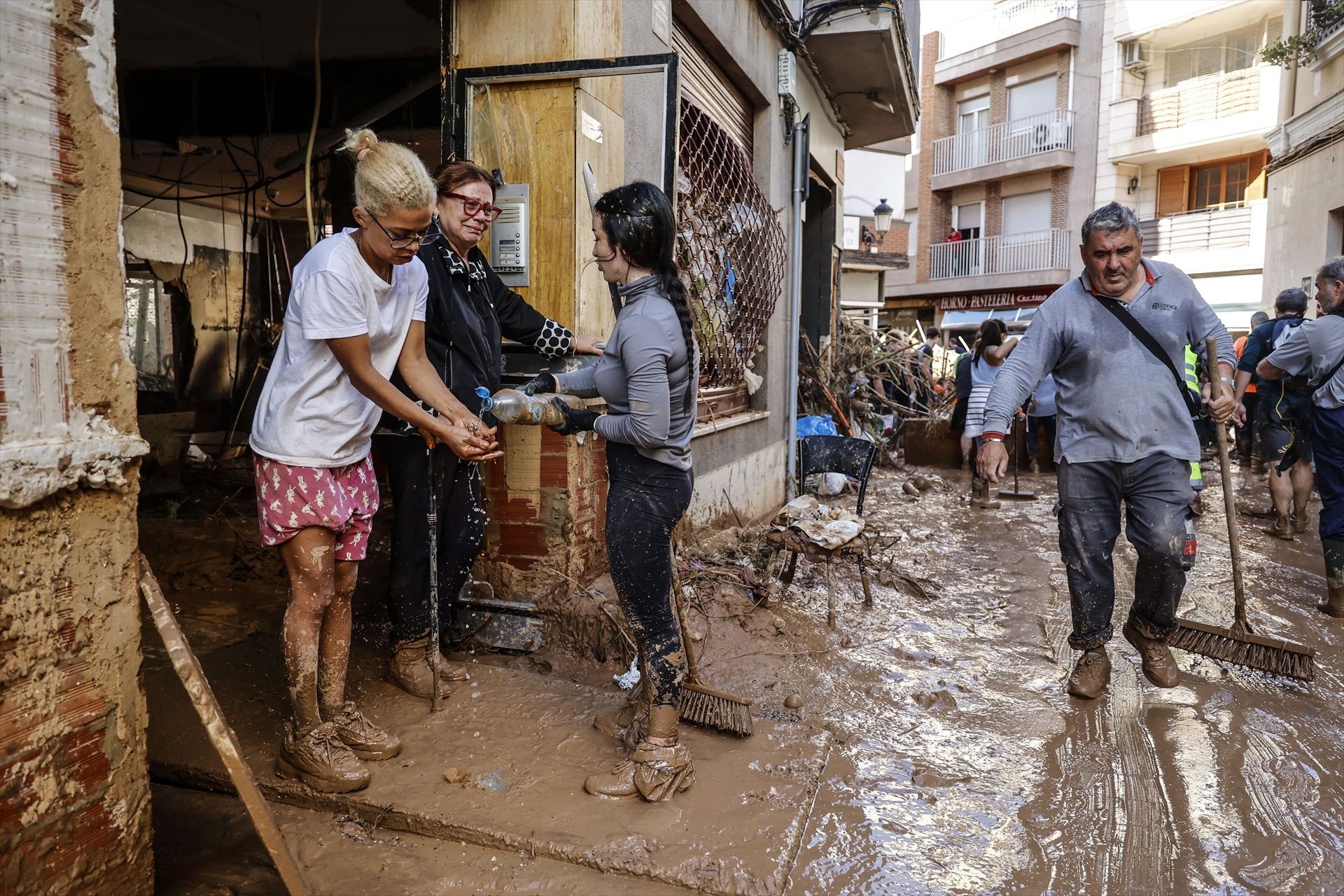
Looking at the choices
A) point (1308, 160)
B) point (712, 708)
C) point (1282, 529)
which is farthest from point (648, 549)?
point (1308, 160)

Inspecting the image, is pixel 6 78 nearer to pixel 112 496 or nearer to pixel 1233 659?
pixel 112 496

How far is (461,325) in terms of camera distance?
331 centimetres

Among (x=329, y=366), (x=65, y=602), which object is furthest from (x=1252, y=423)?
(x=65, y=602)

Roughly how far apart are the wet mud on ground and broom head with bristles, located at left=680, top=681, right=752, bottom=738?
107 millimetres

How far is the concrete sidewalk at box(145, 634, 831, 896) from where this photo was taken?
2.45 meters

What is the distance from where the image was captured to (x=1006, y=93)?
26609mm

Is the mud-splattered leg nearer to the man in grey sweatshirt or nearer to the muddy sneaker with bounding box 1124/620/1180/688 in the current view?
the man in grey sweatshirt

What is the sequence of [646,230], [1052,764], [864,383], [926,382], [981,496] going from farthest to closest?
1. [926,382]
2. [864,383]
3. [981,496]
4. [1052,764]
5. [646,230]

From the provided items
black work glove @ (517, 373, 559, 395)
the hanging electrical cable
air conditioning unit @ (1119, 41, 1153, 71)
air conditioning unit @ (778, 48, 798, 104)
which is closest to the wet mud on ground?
black work glove @ (517, 373, 559, 395)

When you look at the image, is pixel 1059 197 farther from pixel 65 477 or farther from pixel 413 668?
pixel 65 477

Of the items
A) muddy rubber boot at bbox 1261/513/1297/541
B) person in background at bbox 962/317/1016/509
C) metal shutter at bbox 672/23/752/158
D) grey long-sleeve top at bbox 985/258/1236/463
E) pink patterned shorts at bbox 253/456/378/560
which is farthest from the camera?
person in background at bbox 962/317/1016/509

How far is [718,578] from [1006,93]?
88.5 feet

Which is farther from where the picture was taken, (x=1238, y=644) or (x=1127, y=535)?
(x=1238, y=644)

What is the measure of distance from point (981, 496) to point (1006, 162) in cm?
2059
